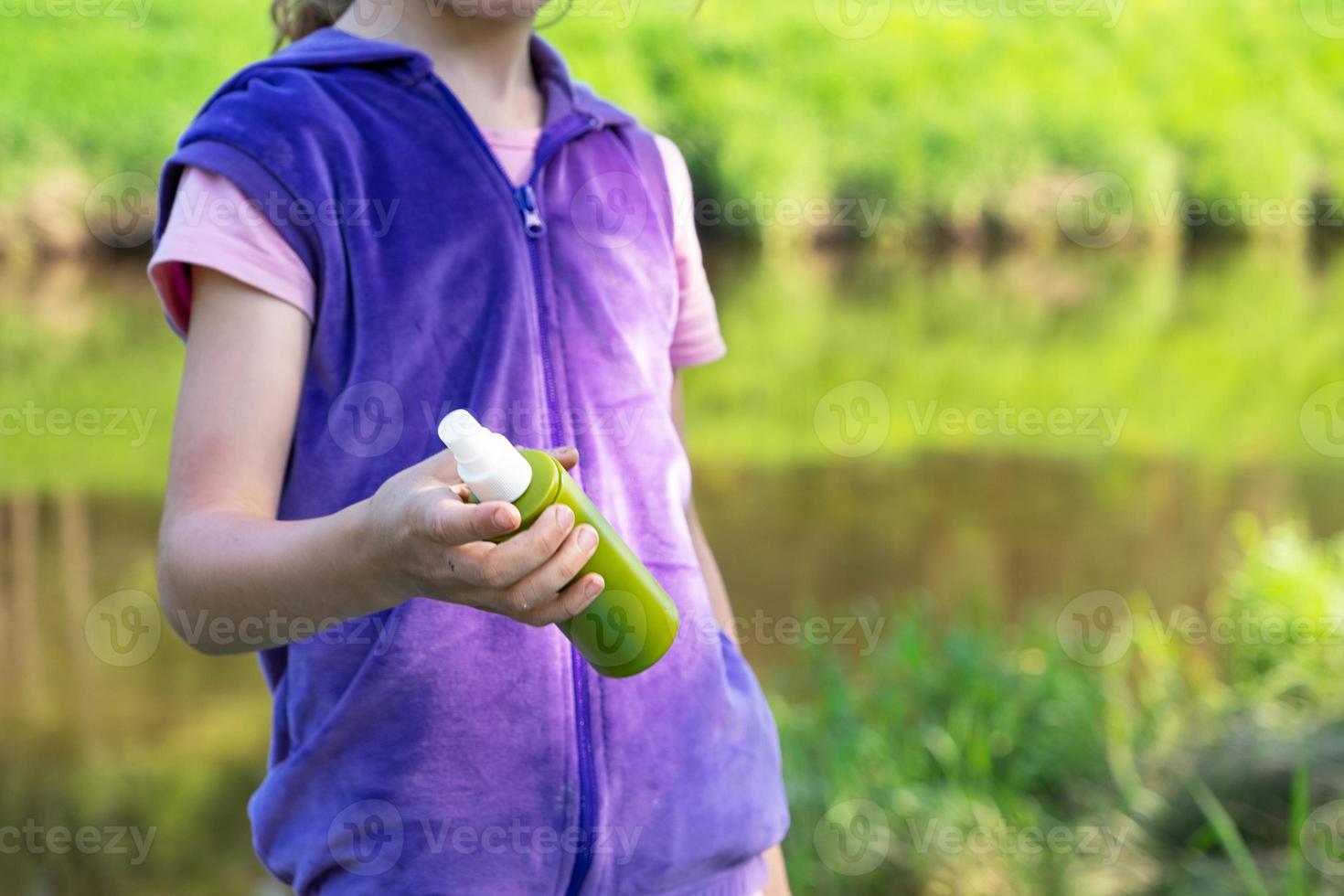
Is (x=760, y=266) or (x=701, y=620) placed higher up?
(x=701, y=620)

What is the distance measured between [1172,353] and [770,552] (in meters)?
3.28

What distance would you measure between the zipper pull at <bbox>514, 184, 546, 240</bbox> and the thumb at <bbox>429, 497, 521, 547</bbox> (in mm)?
325

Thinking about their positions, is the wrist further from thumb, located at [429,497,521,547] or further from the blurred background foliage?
the blurred background foliage

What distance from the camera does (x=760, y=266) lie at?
340 inches

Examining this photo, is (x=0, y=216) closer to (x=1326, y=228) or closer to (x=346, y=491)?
(x=346, y=491)

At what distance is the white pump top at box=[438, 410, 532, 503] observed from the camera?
61 cm

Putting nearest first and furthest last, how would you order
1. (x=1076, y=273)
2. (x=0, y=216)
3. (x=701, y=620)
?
(x=701, y=620), (x=0, y=216), (x=1076, y=273)

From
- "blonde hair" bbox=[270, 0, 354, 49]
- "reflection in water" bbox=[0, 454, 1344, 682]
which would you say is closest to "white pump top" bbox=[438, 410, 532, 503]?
"blonde hair" bbox=[270, 0, 354, 49]

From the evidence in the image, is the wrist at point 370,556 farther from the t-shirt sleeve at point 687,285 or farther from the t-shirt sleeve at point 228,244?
the t-shirt sleeve at point 687,285

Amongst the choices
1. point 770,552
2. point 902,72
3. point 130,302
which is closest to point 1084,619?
point 770,552

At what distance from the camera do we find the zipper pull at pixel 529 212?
2.88ft

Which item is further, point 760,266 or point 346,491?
point 760,266

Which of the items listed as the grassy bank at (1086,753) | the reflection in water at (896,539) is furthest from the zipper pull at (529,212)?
the reflection in water at (896,539)

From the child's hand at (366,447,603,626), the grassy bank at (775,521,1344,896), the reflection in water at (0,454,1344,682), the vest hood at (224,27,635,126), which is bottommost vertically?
the reflection in water at (0,454,1344,682)
